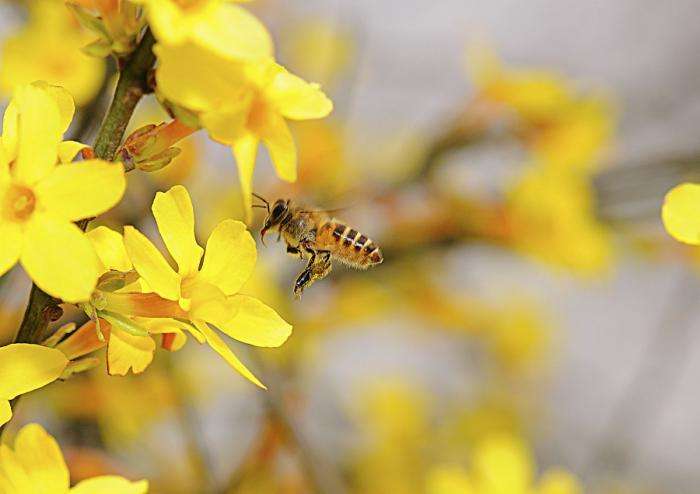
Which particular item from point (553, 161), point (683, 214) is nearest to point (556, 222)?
point (553, 161)

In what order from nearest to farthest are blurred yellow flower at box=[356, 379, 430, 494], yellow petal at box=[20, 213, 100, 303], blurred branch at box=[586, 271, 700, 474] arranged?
yellow petal at box=[20, 213, 100, 303]
blurred yellow flower at box=[356, 379, 430, 494]
blurred branch at box=[586, 271, 700, 474]

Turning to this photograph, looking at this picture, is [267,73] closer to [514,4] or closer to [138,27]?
[138,27]

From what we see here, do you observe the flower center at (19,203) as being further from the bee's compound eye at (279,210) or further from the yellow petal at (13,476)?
the bee's compound eye at (279,210)

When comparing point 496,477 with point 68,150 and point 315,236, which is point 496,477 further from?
point 68,150

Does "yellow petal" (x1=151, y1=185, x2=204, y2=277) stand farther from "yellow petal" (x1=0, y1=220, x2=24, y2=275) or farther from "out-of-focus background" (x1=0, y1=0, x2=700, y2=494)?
"out-of-focus background" (x1=0, y1=0, x2=700, y2=494)

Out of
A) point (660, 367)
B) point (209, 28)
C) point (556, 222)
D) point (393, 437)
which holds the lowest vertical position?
point (660, 367)

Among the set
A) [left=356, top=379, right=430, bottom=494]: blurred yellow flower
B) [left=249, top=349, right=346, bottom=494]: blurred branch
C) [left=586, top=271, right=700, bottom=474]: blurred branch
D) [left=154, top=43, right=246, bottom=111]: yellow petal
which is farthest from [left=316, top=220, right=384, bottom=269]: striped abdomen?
[left=586, top=271, right=700, bottom=474]: blurred branch

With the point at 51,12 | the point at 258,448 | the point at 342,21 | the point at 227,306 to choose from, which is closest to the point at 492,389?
the point at 342,21
